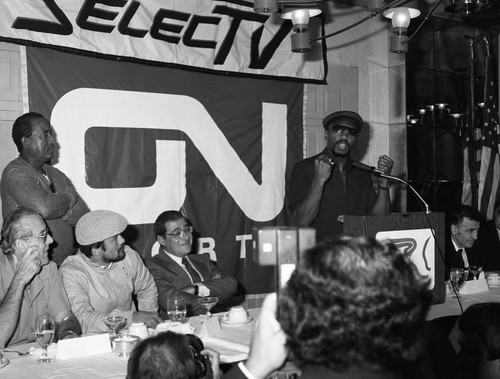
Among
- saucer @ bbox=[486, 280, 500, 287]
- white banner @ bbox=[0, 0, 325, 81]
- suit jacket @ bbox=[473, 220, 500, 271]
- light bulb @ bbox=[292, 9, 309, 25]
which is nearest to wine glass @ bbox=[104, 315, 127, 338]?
white banner @ bbox=[0, 0, 325, 81]

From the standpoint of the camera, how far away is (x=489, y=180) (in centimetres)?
575

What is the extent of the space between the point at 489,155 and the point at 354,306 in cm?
521

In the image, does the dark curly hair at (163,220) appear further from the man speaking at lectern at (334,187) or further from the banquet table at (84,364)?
the banquet table at (84,364)

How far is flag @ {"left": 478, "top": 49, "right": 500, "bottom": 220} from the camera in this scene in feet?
18.8

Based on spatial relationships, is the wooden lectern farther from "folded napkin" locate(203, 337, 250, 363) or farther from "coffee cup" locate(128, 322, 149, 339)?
"coffee cup" locate(128, 322, 149, 339)

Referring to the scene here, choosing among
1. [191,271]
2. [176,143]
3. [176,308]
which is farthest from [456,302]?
[176,143]

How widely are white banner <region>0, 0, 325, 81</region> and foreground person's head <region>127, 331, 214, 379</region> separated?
2474mm

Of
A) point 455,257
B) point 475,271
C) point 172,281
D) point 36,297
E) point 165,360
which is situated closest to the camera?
point 165,360

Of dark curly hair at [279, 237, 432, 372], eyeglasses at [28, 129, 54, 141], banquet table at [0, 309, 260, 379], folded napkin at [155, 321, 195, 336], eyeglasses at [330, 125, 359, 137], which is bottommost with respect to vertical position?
banquet table at [0, 309, 260, 379]

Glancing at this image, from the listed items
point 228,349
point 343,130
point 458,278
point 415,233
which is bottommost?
point 228,349

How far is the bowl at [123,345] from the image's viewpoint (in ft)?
7.44

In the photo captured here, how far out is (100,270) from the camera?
316 cm

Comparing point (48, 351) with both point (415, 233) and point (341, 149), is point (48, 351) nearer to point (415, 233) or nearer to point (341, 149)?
point (415, 233)

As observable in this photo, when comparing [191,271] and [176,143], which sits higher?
[176,143]
